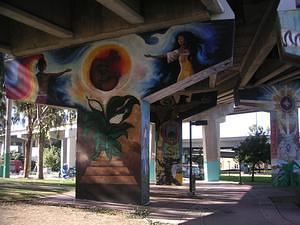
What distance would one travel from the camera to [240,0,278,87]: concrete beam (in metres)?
20.3

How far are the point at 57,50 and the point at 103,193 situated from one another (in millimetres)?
6670

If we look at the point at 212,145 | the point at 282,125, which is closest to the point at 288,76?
the point at 282,125

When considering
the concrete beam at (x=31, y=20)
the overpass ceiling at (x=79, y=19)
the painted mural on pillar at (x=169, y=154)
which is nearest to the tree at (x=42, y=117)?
the painted mural on pillar at (x=169, y=154)

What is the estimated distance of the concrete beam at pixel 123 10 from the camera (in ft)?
55.1

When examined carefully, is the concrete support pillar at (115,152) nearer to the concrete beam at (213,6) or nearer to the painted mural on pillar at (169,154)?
the concrete beam at (213,6)

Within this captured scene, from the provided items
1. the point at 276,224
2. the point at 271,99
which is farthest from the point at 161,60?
the point at 271,99

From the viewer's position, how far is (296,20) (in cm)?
1764

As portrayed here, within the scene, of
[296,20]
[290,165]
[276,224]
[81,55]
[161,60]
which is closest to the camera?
[276,224]

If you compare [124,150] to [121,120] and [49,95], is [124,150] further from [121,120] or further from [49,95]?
[49,95]

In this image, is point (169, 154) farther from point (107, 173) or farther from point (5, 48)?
point (5, 48)

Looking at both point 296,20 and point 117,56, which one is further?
point 117,56

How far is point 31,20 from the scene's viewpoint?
1798 cm

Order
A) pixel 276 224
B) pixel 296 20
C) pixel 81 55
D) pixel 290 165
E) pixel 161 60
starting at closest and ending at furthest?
1. pixel 276 224
2. pixel 296 20
3. pixel 161 60
4. pixel 81 55
5. pixel 290 165

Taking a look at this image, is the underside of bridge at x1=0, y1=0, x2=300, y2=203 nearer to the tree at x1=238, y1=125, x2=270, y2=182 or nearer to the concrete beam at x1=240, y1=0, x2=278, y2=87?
the concrete beam at x1=240, y1=0, x2=278, y2=87
